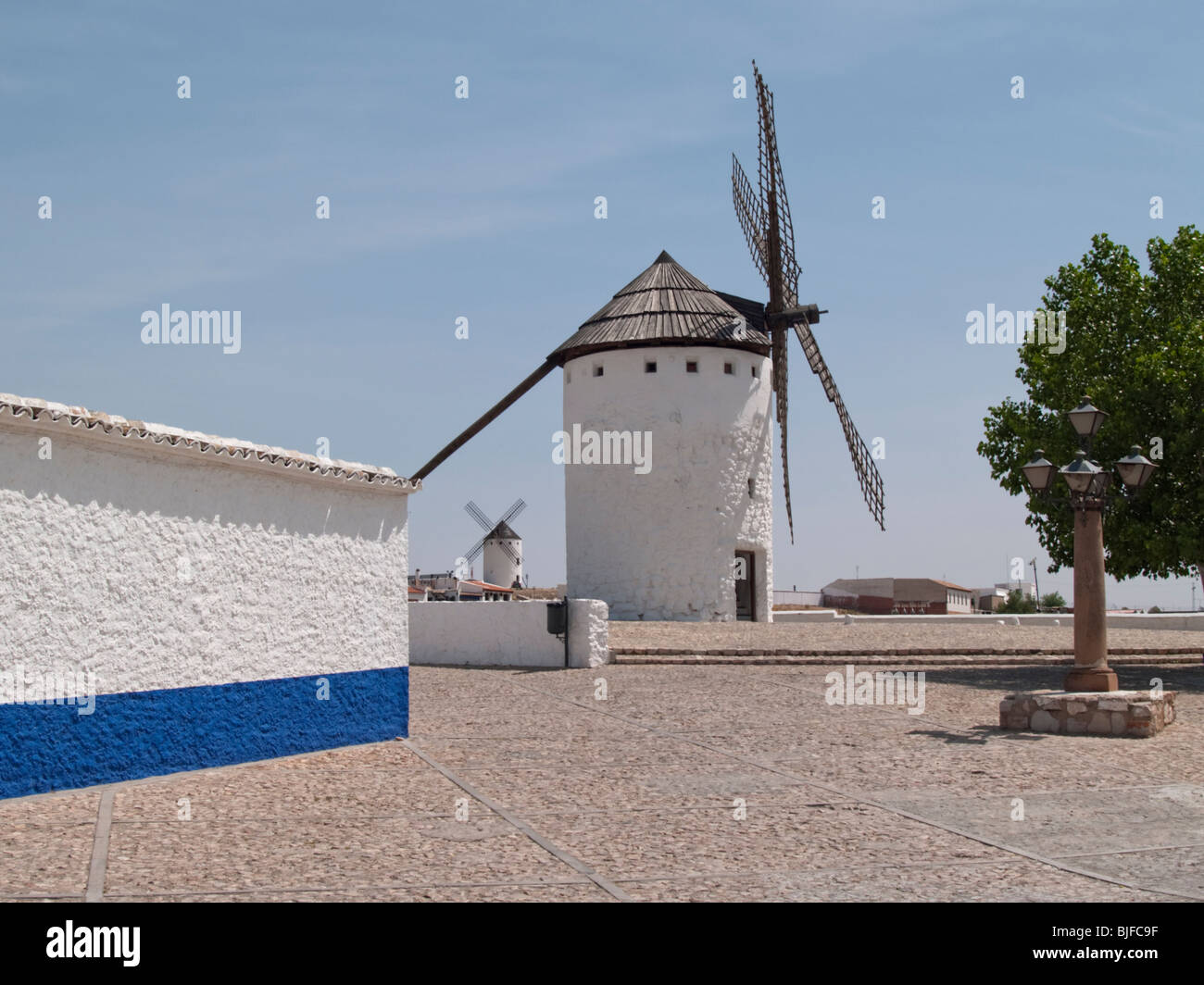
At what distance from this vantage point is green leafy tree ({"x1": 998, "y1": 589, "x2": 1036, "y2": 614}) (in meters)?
52.1

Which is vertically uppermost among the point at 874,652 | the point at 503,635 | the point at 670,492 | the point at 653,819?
the point at 670,492

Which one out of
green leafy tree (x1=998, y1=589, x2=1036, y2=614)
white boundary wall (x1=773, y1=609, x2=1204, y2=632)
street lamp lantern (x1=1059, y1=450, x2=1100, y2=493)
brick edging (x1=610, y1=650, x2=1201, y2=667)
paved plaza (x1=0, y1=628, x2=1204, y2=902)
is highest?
street lamp lantern (x1=1059, y1=450, x2=1100, y2=493)

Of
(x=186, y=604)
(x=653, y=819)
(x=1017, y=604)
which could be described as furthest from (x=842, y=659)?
(x=1017, y=604)

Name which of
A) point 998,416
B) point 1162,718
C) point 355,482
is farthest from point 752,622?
point 355,482

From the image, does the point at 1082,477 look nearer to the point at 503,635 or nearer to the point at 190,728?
the point at 190,728

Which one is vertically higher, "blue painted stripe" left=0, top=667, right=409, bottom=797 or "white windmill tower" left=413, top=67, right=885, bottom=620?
"white windmill tower" left=413, top=67, right=885, bottom=620

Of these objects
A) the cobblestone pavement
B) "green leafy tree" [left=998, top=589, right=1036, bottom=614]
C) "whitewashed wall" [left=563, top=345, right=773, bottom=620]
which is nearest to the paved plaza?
the cobblestone pavement

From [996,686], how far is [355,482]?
886cm

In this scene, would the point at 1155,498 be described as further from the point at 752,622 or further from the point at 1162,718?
the point at 752,622

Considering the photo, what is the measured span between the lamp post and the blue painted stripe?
21.8 ft

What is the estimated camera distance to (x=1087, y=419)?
11.2m

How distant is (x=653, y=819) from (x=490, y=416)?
71.5 ft

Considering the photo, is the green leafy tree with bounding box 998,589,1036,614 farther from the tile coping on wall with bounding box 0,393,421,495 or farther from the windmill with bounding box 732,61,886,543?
the tile coping on wall with bounding box 0,393,421,495
